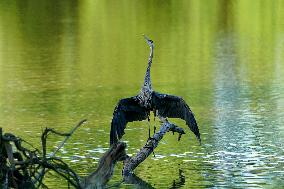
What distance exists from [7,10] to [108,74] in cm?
3616

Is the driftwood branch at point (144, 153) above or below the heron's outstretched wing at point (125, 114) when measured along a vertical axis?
below

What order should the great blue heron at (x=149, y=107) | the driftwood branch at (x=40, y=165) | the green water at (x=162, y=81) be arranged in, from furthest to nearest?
the green water at (x=162, y=81)
the great blue heron at (x=149, y=107)
the driftwood branch at (x=40, y=165)

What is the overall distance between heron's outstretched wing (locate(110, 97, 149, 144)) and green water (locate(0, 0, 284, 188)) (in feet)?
2.81

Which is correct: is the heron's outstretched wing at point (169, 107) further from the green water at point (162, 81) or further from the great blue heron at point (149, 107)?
the green water at point (162, 81)

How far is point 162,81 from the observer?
34.4m

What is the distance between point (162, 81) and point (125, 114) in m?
15.8

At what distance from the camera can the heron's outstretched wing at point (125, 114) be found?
1855cm

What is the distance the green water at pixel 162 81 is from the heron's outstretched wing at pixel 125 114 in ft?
2.81

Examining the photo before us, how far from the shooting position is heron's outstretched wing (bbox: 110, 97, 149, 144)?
18.5 metres

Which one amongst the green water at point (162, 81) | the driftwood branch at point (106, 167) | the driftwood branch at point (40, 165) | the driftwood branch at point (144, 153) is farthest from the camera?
the green water at point (162, 81)

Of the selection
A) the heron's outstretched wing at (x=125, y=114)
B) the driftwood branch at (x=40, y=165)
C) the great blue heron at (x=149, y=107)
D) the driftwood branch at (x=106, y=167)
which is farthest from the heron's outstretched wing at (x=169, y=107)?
the driftwood branch at (x=106, y=167)

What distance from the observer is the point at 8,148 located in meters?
11.2

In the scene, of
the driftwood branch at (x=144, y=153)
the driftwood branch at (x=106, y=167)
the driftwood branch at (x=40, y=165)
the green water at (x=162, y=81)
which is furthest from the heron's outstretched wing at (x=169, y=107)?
the driftwood branch at (x=106, y=167)

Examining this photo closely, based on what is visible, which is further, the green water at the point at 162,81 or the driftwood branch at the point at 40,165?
the green water at the point at 162,81
